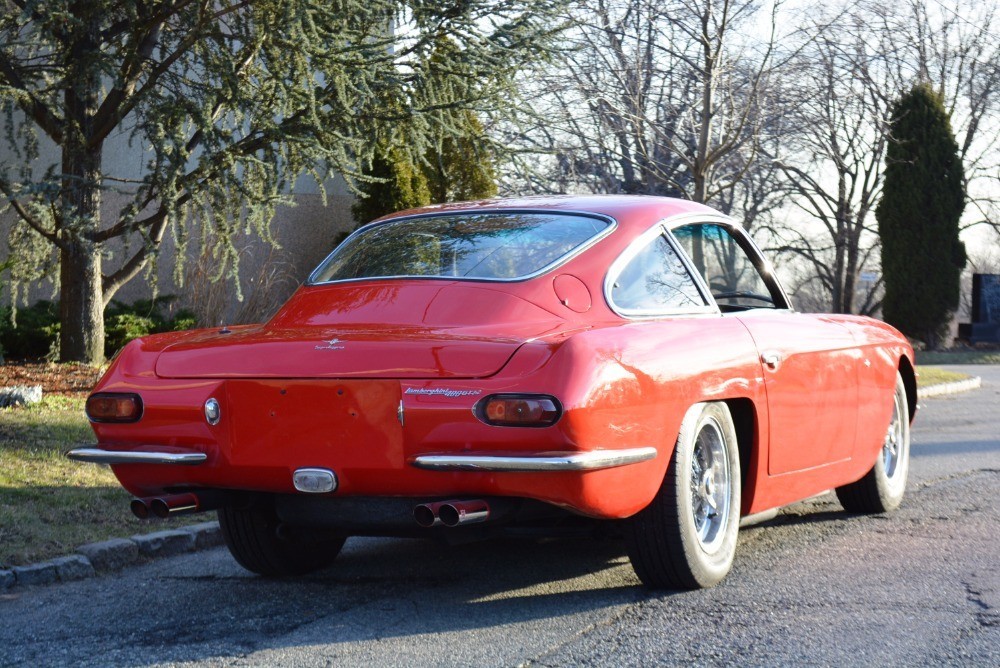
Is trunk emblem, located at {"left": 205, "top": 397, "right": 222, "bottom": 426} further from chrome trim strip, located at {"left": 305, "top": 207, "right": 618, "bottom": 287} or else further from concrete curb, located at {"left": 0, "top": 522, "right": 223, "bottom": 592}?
concrete curb, located at {"left": 0, "top": 522, "right": 223, "bottom": 592}

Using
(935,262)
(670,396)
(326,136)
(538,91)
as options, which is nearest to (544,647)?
(670,396)

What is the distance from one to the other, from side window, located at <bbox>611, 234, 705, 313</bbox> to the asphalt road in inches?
46.2

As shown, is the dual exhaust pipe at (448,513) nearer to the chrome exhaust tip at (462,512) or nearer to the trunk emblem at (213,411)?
the chrome exhaust tip at (462,512)

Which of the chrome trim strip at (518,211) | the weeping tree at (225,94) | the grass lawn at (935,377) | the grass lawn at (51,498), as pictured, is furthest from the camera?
the grass lawn at (935,377)

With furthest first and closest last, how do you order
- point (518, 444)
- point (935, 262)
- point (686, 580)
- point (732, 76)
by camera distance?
point (935, 262) → point (732, 76) → point (686, 580) → point (518, 444)

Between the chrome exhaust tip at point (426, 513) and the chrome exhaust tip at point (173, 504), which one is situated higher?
the chrome exhaust tip at point (426, 513)

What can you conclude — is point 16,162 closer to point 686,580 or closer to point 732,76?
point 732,76

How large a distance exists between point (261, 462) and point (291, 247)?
14.6 meters

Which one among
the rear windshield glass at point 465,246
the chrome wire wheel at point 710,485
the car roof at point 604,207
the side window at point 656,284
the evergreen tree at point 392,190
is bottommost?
the chrome wire wheel at point 710,485

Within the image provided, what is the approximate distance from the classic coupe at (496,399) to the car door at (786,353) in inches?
0.6

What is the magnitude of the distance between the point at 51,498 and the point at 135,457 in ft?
8.40

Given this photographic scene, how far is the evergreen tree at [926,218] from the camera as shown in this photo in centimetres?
2842

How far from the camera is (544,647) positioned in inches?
157

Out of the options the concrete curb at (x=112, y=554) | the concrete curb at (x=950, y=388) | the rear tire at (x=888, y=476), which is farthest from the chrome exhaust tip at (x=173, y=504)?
the concrete curb at (x=950, y=388)
